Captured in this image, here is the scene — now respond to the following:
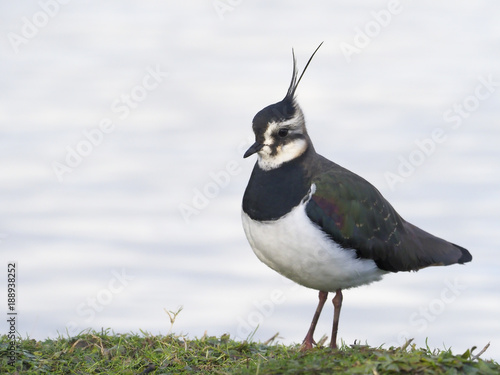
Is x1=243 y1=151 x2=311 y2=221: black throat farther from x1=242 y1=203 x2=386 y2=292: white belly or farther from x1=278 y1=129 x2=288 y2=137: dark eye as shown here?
x1=278 y1=129 x2=288 y2=137: dark eye

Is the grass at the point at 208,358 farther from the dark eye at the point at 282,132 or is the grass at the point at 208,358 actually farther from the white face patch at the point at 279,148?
the dark eye at the point at 282,132

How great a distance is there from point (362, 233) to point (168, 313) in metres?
2.24

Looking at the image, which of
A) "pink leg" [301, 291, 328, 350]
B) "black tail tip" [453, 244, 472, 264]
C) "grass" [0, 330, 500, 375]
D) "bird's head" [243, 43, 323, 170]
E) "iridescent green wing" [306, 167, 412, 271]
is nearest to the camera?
"grass" [0, 330, 500, 375]

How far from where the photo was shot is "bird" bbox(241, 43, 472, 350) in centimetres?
767

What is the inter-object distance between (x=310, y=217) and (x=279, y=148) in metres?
0.90

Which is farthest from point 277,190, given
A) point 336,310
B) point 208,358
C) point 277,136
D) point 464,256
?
point 464,256

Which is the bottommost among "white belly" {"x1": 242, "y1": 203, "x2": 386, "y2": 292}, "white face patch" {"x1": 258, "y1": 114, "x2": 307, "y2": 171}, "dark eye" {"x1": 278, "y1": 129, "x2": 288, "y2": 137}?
"white belly" {"x1": 242, "y1": 203, "x2": 386, "y2": 292}

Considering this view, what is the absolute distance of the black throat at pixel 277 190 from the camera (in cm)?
778

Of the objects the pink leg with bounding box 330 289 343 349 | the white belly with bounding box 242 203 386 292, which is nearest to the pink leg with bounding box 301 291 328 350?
the pink leg with bounding box 330 289 343 349

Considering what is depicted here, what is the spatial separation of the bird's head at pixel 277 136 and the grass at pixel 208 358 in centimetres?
200

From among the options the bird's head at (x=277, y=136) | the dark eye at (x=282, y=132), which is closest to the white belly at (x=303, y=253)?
the bird's head at (x=277, y=136)

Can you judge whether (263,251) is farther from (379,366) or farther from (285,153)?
(379,366)

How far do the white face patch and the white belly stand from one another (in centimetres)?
61

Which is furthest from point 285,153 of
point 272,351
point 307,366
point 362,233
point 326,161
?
point 307,366
